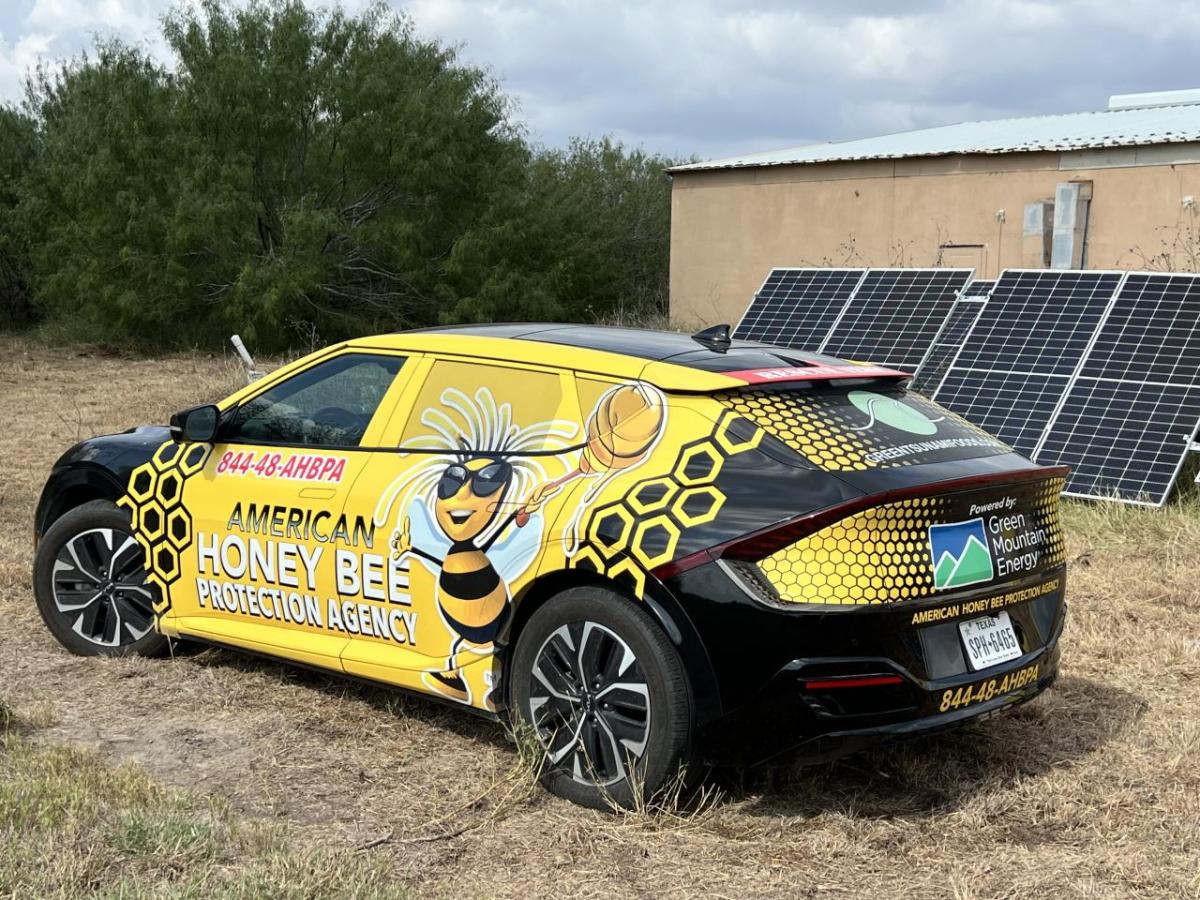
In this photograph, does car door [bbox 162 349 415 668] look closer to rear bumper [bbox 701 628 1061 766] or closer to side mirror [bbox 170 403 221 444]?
side mirror [bbox 170 403 221 444]

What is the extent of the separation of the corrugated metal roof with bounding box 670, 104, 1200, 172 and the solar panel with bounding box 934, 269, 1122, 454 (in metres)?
10.9

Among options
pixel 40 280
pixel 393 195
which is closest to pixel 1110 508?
pixel 393 195

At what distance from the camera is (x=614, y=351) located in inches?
193

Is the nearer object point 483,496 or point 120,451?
point 483,496

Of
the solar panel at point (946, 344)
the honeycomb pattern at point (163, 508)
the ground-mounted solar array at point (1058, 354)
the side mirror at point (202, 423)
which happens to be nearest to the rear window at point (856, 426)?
the side mirror at point (202, 423)

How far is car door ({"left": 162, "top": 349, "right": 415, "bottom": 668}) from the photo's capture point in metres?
5.28

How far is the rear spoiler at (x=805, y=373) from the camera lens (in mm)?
4613

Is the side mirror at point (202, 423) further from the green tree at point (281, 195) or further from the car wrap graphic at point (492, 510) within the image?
the green tree at point (281, 195)

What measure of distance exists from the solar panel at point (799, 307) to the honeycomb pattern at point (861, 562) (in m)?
8.85

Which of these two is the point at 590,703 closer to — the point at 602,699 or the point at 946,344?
the point at 602,699

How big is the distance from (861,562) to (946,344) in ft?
27.6

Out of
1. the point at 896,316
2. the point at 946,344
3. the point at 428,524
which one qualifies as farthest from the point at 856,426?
the point at 896,316

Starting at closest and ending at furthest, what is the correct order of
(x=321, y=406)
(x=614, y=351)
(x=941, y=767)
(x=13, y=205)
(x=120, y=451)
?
(x=614, y=351), (x=941, y=767), (x=321, y=406), (x=120, y=451), (x=13, y=205)

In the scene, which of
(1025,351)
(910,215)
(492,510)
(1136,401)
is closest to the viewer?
(492,510)
